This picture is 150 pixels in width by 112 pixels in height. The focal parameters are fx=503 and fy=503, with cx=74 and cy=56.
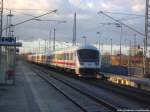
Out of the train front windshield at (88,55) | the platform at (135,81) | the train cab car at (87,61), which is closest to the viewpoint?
the platform at (135,81)

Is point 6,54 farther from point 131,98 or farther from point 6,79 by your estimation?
point 131,98

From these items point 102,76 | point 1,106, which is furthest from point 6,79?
point 102,76

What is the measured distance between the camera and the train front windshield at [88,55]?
48188 mm

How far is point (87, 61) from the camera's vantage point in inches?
1887

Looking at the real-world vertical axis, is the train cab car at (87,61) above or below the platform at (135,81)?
above

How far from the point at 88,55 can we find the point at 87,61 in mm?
810

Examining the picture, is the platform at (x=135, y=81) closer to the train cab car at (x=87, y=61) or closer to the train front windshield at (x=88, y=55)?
the train cab car at (x=87, y=61)

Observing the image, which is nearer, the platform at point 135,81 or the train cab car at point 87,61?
the platform at point 135,81

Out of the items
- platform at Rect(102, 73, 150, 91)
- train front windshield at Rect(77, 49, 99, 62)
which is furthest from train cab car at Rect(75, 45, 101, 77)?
platform at Rect(102, 73, 150, 91)

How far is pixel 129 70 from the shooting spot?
60719mm

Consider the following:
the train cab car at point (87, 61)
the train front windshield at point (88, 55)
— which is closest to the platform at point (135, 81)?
the train cab car at point (87, 61)

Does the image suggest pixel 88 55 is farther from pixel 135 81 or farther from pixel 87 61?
pixel 135 81

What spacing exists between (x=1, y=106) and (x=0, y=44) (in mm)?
12815

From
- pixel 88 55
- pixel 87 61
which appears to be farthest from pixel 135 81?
pixel 88 55
